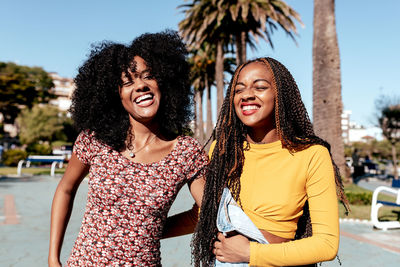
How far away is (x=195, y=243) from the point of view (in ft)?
5.85

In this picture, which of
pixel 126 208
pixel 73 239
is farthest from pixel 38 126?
pixel 126 208

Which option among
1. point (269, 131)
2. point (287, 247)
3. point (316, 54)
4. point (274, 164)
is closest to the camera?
point (287, 247)

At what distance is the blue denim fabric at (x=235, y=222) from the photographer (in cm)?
154

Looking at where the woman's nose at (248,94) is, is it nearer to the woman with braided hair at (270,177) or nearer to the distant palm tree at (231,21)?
the woman with braided hair at (270,177)

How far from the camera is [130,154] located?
187cm

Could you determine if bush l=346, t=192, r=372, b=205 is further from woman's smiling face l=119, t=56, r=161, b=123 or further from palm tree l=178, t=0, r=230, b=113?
palm tree l=178, t=0, r=230, b=113

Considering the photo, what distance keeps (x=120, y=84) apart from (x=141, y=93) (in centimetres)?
18

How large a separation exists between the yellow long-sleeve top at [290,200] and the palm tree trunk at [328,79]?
10737 mm

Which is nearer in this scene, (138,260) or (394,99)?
(138,260)

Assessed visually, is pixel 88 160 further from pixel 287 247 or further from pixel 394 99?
pixel 394 99

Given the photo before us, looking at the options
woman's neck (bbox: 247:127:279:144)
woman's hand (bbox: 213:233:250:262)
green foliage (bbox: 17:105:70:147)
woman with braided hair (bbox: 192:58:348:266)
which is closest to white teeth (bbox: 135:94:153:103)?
woman with braided hair (bbox: 192:58:348:266)

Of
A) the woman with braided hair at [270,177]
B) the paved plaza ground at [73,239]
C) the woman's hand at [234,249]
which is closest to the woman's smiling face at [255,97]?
the woman with braided hair at [270,177]

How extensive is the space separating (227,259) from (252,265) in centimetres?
11

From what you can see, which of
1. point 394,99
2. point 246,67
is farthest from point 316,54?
point 394,99
